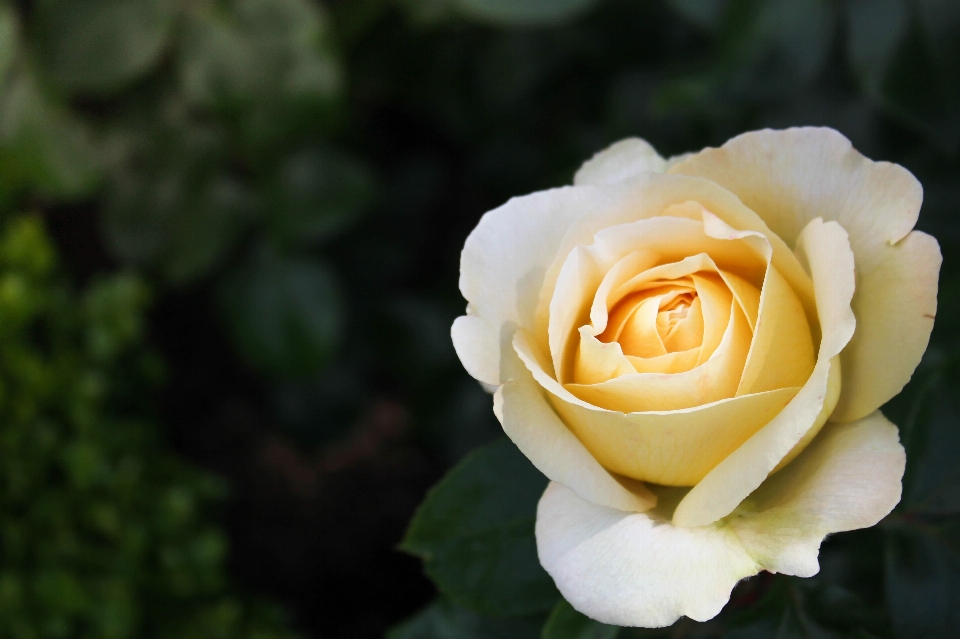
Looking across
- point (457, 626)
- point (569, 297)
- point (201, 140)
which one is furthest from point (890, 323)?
point (201, 140)

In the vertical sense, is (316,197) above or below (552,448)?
below

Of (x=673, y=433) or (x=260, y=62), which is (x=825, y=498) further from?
(x=260, y=62)

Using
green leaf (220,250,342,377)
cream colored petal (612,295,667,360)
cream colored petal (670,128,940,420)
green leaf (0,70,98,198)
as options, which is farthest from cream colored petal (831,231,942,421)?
green leaf (0,70,98,198)

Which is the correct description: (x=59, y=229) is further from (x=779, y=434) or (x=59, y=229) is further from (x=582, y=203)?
(x=779, y=434)

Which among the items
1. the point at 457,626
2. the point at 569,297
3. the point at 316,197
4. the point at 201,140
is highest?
the point at 569,297

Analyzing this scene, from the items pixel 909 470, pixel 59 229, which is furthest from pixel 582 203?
pixel 59 229
